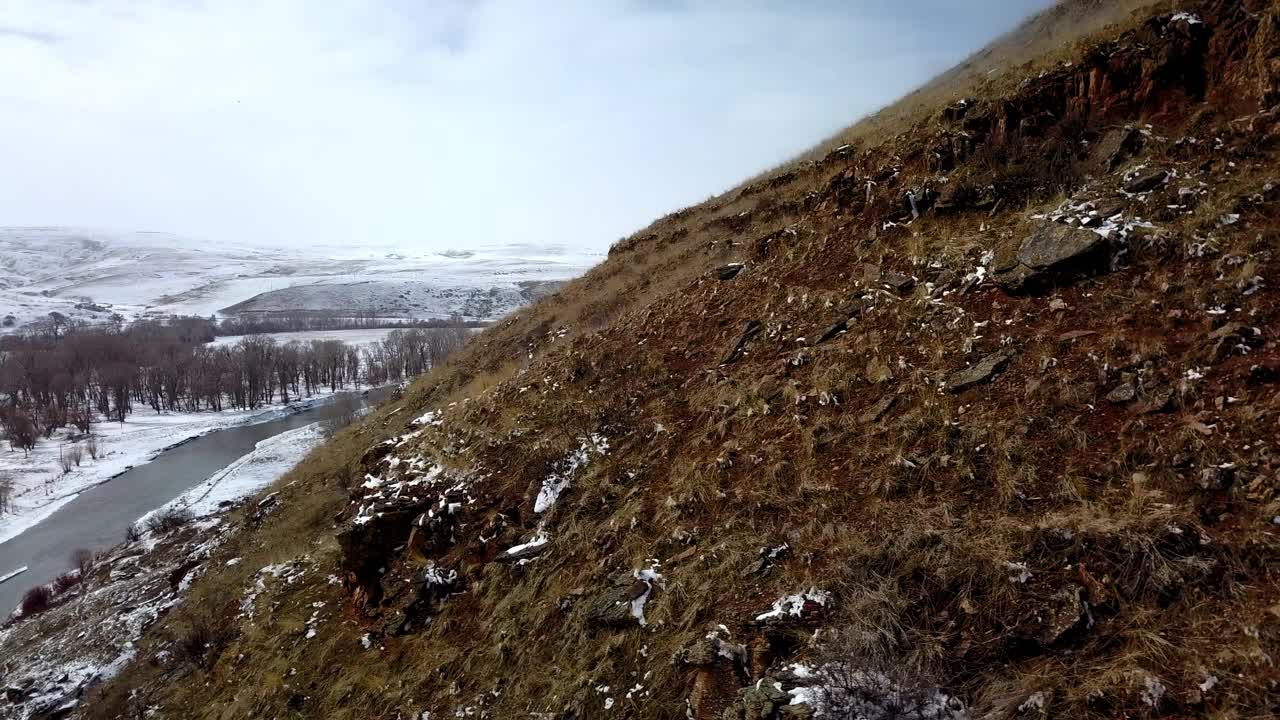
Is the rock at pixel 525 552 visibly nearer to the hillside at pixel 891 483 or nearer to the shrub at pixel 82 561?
the hillside at pixel 891 483

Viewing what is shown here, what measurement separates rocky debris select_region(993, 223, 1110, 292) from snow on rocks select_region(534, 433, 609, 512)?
5665mm

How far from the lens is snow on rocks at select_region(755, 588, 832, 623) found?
4.79 meters

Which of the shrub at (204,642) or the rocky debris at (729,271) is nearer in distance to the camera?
the shrub at (204,642)

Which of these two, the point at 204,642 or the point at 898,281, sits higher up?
the point at 898,281

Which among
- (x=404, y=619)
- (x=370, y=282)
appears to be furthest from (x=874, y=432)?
(x=370, y=282)

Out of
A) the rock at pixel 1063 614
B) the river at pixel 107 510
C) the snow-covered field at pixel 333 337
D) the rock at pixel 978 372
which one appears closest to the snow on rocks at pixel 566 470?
the rock at pixel 978 372

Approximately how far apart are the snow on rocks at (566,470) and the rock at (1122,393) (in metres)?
5.64

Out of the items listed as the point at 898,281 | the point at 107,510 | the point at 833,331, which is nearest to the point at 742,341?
the point at 833,331

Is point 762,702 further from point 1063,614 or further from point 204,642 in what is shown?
point 204,642

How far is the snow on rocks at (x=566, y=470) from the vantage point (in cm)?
787

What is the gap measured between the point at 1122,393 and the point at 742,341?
4848 mm

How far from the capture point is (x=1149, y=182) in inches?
297

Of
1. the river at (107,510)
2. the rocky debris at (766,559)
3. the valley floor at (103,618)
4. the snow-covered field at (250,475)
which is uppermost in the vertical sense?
the rocky debris at (766,559)

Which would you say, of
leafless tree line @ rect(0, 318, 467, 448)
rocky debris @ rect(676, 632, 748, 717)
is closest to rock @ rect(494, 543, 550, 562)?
rocky debris @ rect(676, 632, 748, 717)
